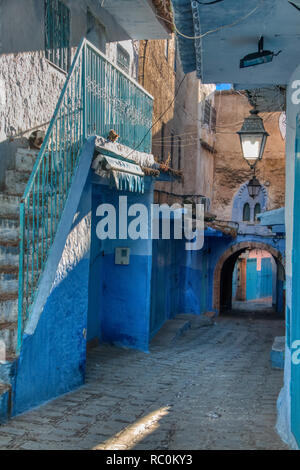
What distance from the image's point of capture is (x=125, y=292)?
10227 mm

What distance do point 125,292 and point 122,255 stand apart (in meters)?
0.77

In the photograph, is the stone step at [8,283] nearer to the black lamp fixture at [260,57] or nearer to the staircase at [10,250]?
the staircase at [10,250]

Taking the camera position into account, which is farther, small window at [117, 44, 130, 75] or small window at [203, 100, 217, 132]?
small window at [203, 100, 217, 132]

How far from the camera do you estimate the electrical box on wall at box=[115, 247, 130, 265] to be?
10164 millimetres

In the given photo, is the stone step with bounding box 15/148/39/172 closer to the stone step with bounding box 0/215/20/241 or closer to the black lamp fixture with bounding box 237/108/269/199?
the stone step with bounding box 0/215/20/241

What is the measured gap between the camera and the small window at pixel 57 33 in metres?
7.70

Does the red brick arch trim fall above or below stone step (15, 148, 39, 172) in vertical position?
below

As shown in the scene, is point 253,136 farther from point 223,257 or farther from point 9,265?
point 223,257

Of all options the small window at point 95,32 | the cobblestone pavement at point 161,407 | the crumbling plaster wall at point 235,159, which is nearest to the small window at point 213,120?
the crumbling plaster wall at point 235,159

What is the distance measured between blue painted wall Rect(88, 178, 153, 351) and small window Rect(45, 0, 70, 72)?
289cm

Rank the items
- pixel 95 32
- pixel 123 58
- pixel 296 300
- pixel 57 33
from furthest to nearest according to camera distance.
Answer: pixel 123 58 < pixel 95 32 < pixel 57 33 < pixel 296 300

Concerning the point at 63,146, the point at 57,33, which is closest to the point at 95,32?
the point at 57,33

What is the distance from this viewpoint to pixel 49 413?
5602 mm

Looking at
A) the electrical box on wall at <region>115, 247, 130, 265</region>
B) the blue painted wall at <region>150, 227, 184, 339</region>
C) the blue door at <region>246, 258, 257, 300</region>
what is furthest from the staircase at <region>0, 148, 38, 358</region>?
the blue door at <region>246, 258, 257, 300</region>
